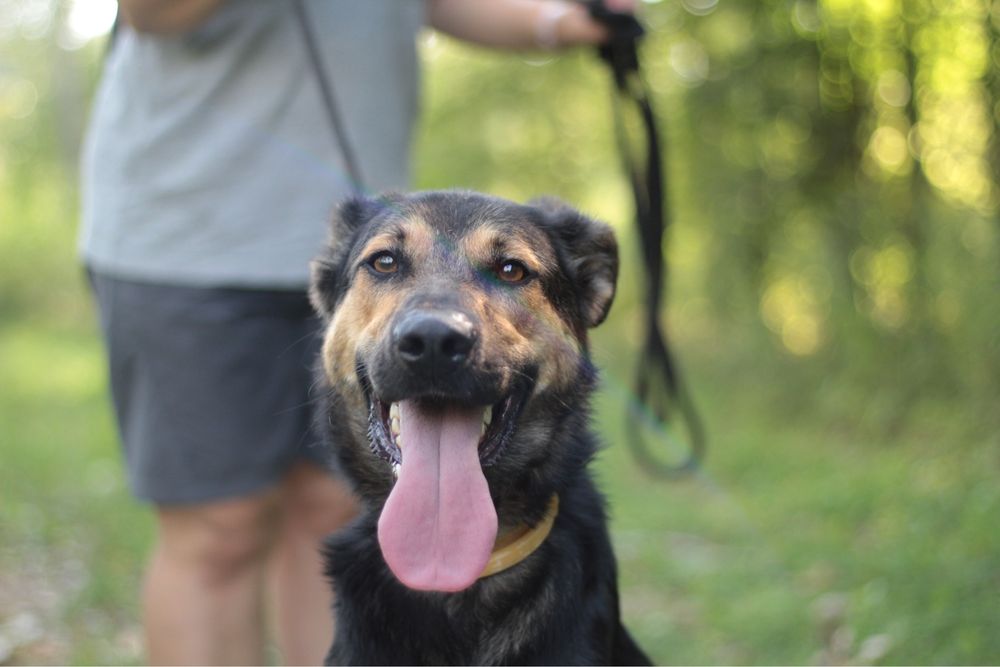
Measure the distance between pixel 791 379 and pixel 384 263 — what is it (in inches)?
234

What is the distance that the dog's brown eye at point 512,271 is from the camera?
2.72 m

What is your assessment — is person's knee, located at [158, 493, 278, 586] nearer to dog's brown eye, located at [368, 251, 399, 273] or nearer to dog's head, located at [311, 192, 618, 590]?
dog's head, located at [311, 192, 618, 590]

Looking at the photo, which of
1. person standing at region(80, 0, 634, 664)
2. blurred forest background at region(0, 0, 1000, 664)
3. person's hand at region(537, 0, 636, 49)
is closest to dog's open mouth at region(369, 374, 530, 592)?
blurred forest background at region(0, 0, 1000, 664)

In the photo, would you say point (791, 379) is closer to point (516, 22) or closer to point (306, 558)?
point (516, 22)

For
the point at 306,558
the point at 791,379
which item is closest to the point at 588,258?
the point at 306,558

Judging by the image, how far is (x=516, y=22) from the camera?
3.52 meters

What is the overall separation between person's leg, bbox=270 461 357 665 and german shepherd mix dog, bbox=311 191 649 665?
65 centimetres

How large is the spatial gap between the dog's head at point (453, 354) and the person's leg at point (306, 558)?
0.68 metres

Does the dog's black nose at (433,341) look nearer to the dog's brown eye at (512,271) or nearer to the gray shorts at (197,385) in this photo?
the dog's brown eye at (512,271)

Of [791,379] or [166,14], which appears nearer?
[166,14]

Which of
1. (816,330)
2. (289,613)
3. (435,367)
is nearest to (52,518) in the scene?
(289,613)

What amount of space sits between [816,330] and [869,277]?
2.41 ft

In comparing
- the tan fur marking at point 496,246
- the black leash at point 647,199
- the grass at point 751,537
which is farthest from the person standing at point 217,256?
the grass at point 751,537

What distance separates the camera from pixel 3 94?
17688 millimetres
